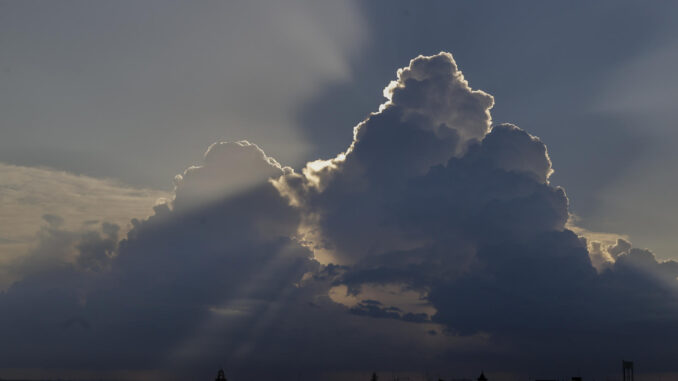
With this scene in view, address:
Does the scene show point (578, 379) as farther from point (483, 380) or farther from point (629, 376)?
point (483, 380)

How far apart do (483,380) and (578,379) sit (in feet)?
125

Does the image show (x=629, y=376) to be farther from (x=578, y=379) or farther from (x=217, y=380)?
(x=217, y=380)

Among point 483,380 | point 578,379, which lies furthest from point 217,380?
point 578,379

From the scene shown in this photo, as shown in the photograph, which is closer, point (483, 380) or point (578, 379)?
point (578, 379)

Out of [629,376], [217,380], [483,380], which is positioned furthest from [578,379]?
[217,380]

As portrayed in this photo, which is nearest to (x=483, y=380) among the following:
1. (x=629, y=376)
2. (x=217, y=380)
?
(x=629, y=376)

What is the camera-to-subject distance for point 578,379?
14812cm

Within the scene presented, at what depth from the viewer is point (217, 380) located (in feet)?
480

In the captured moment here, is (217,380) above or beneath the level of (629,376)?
beneath

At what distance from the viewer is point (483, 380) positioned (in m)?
166

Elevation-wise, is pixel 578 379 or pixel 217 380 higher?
pixel 578 379

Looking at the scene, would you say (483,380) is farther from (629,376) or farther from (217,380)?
(217,380)

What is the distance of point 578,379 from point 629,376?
27.4 meters

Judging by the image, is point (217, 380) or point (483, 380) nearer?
point (217, 380)
